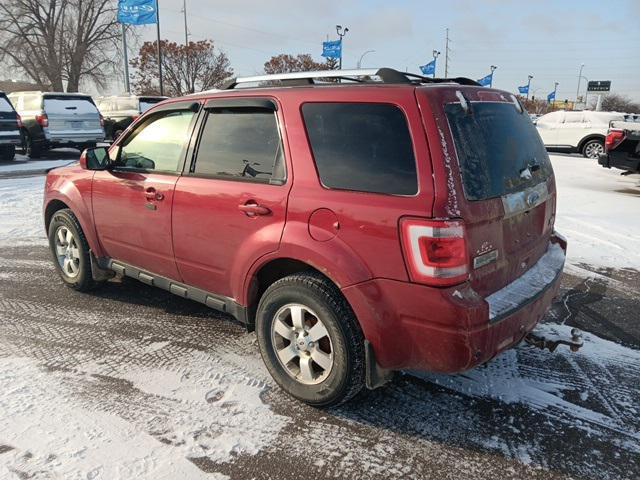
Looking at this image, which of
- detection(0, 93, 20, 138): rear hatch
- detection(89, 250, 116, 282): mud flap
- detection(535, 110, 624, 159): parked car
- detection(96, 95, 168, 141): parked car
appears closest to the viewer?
detection(89, 250, 116, 282): mud flap

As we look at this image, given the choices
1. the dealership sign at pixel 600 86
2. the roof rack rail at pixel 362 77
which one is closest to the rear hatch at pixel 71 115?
the roof rack rail at pixel 362 77

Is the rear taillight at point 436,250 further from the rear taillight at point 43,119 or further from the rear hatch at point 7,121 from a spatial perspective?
the rear taillight at point 43,119

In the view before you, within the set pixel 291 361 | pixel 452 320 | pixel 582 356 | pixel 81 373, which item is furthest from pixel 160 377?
pixel 582 356

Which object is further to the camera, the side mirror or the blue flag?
the blue flag

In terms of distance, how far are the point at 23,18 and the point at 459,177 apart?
47136mm

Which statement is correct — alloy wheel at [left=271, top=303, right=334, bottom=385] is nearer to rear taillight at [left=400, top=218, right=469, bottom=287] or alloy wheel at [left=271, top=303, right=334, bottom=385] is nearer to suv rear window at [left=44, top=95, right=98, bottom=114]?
rear taillight at [left=400, top=218, right=469, bottom=287]

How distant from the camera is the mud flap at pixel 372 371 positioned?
2.69 meters

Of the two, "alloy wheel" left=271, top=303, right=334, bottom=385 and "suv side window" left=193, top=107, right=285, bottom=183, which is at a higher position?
"suv side window" left=193, top=107, right=285, bottom=183

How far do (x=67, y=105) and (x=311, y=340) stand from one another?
582 inches

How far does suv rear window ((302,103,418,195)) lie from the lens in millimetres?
2586

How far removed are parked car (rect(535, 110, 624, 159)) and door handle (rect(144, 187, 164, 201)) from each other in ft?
50.8

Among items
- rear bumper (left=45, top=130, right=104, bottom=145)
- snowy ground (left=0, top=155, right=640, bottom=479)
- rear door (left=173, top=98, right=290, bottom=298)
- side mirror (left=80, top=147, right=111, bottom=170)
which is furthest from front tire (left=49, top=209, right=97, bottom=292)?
rear bumper (left=45, top=130, right=104, bottom=145)

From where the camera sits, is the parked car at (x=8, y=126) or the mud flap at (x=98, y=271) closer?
the mud flap at (x=98, y=271)

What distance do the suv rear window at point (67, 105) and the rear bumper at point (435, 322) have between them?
14.8 meters
